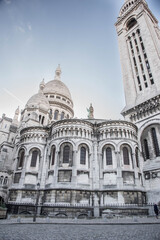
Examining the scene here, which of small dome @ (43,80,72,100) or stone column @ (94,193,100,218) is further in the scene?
small dome @ (43,80,72,100)

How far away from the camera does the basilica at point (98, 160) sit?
22.1 meters

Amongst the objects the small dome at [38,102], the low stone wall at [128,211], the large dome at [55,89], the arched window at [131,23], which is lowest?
the low stone wall at [128,211]

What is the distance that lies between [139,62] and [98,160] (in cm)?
2249

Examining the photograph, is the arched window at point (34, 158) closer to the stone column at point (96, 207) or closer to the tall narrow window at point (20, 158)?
the tall narrow window at point (20, 158)

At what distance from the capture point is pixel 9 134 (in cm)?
4194

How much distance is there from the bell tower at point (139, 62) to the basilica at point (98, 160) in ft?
0.59

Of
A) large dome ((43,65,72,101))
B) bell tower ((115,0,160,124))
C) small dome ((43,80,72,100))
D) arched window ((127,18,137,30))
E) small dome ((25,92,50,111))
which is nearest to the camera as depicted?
bell tower ((115,0,160,124))

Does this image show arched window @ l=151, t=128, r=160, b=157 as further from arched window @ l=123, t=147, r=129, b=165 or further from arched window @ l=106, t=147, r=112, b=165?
arched window @ l=106, t=147, r=112, b=165

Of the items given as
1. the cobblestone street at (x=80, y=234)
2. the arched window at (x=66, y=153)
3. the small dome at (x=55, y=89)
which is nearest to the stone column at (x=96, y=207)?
the arched window at (x=66, y=153)

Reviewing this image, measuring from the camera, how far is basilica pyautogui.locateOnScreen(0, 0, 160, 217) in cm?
2206

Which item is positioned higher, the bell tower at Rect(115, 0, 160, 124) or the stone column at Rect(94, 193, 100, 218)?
the bell tower at Rect(115, 0, 160, 124)

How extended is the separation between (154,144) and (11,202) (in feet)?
76.4

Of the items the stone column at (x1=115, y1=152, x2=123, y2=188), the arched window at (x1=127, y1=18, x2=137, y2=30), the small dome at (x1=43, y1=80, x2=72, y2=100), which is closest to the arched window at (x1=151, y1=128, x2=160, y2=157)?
the stone column at (x1=115, y1=152, x2=123, y2=188)

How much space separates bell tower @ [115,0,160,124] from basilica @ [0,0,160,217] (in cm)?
18
